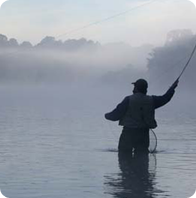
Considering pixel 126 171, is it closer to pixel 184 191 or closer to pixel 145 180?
pixel 145 180

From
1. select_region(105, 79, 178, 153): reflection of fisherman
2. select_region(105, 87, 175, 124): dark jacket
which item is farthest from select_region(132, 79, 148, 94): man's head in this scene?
select_region(105, 87, 175, 124): dark jacket

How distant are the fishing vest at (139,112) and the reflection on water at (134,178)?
0.64m

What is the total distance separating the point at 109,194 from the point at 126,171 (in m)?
2.10

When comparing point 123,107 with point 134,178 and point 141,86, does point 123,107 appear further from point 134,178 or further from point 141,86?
point 134,178

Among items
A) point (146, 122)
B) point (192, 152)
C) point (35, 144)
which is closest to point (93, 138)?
point (35, 144)

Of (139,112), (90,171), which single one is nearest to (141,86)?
(139,112)

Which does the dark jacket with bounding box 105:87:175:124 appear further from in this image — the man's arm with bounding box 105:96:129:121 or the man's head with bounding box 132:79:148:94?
Result: the man's head with bounding box 132:79:148:94

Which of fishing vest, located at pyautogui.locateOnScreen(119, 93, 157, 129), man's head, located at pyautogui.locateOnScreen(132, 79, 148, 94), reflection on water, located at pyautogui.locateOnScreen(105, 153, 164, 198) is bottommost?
reflection on water, located at pyautogui.locateOnScreen(105, 153, 164, 198)

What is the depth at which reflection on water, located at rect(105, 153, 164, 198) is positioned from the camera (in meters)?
9.12

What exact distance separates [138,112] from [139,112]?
0.06 ft

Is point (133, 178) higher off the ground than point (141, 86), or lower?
lower

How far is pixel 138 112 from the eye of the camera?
38.5ft

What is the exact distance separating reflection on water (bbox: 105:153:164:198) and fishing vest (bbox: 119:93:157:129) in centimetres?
64

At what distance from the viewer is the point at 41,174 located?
35.1 feet
